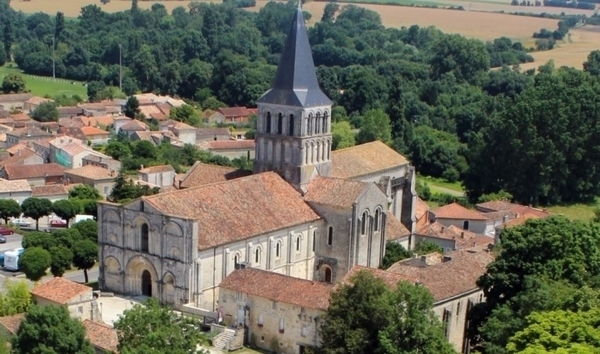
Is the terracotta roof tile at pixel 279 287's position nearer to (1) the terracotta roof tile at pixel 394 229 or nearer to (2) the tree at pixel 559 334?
(2) the tree at pixel 559 334

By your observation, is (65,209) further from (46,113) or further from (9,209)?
(46,113)

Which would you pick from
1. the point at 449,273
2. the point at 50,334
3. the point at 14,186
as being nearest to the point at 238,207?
the point at 449,273

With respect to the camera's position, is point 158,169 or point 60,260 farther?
point 158,169

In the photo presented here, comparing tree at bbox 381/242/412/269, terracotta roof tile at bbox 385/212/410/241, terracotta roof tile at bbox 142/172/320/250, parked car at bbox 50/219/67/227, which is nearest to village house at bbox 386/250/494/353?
tree at bbox 381/242/412/269

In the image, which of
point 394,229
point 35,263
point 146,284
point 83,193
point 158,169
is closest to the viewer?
point 146,284

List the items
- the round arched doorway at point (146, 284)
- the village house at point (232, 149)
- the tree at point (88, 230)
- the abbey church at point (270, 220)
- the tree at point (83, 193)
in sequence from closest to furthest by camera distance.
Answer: the abbey church at point (270, 220) < the round arched doorway at point (146, 284) < the tree at point (88, 230) < the tree at point (83, 193) < the village house at point (232, 149)

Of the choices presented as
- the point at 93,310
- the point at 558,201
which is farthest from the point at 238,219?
the point at 558,201

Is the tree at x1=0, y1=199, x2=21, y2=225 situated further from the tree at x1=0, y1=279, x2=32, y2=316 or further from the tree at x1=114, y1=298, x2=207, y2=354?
the tree at x1=114, y1=298, x2=207, y2=354

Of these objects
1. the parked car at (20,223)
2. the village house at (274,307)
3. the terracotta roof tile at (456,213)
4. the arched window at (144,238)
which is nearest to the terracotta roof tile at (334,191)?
the village house at (274,307)
